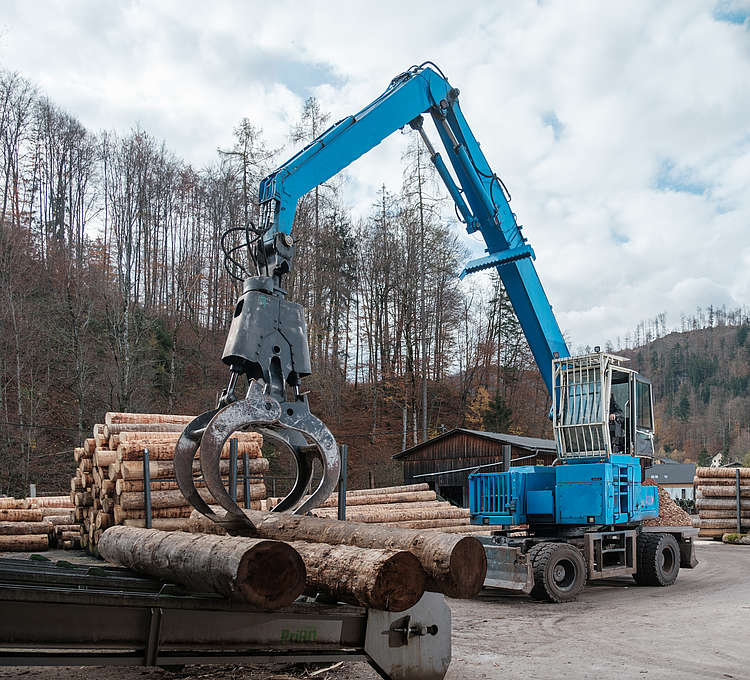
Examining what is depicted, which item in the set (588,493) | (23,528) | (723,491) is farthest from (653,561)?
(23,528)

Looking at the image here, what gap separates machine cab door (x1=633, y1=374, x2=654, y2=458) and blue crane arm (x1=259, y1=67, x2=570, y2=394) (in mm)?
1450

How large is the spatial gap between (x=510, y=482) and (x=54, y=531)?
31.5 ft

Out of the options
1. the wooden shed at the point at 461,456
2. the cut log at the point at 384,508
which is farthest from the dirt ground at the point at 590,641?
the wooden shed at the point at 461,456

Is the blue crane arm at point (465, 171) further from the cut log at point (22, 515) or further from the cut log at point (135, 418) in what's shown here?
the cut log at point (22, 515)

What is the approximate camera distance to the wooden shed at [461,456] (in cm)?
2650

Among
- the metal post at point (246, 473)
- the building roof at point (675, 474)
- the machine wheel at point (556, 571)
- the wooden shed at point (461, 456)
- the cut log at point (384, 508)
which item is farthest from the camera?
the building roof at point (675, 474)

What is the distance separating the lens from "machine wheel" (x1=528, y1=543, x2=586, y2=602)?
1046 cm

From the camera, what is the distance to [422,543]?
5379 mm

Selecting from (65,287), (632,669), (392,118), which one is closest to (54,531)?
(392,118)

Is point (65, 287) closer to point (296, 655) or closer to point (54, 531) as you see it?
point (54, 531)

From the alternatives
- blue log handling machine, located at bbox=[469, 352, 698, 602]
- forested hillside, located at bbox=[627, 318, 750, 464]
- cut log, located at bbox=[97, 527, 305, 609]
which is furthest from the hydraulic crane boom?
forested hillside, located at bbox=[627, 318, 750, 464]

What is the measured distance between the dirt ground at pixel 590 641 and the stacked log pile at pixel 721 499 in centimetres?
1072

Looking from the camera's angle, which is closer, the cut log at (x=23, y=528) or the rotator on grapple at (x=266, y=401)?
the rotator on grapple at (x=266, y=401)

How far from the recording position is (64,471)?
24.2m
